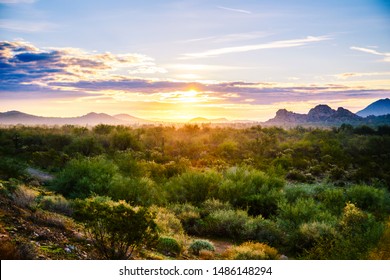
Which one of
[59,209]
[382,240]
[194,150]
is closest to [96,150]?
[194,150]

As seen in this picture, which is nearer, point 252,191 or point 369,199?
point 252,191

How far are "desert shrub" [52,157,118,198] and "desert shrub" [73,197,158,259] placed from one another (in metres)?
8.13

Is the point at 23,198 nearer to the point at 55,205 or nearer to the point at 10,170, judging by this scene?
the point at 55,205

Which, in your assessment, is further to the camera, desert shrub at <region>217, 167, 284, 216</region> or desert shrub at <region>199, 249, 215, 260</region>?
desert shrub at <region>217, 167, 284, 216</region>

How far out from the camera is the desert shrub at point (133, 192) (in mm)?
16594

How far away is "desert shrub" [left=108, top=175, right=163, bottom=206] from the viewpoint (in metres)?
16.6

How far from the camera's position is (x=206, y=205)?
17.3 meters

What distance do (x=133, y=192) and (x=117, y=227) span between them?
839cm

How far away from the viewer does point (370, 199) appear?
67.2ft

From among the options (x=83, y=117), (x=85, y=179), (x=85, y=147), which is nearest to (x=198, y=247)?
(x=85, y=179)

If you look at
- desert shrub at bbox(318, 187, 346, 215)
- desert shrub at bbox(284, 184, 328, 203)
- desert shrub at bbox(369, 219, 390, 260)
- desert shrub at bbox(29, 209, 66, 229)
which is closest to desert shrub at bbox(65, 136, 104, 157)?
desert shrub at bbox(284, 184, 328, 203)

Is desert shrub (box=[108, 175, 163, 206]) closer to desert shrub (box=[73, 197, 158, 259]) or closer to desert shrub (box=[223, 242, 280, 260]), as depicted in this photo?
desert shrub (box=[223, 242, 280, 260])
